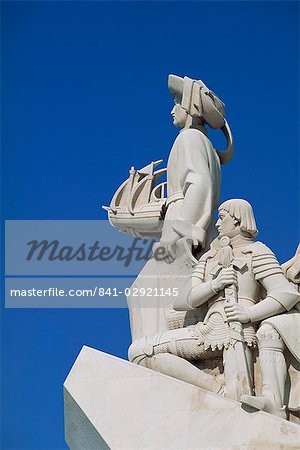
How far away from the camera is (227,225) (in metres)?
7.97

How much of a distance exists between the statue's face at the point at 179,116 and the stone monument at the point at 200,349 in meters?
0.48

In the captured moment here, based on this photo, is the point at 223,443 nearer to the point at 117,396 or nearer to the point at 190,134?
the point at 117,396

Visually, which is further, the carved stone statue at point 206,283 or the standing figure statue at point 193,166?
the standing figure statue at point 193,166

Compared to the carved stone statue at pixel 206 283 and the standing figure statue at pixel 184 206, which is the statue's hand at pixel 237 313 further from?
the standing figure statue at pixel 184 206

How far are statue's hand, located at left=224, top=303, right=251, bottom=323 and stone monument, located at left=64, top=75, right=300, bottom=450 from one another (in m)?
0.01

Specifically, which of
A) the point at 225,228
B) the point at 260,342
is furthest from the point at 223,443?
the point at 225,228

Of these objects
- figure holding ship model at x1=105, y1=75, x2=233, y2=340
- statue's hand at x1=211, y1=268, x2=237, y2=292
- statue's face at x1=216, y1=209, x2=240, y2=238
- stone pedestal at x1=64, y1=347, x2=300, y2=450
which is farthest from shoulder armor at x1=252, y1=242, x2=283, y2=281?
stone pedestal at x1=64, y1=347, x2=300, y2=450

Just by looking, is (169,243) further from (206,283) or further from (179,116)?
(179,116)

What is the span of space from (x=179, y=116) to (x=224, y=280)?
8.44 feet

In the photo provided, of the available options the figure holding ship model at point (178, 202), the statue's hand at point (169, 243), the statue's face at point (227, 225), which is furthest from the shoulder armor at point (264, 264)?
the statue's hand at point (169, 243)

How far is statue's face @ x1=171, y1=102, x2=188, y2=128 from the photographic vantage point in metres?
9.41

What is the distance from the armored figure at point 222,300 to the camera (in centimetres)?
740

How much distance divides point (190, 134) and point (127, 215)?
1.14m

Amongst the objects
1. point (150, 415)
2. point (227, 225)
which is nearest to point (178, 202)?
point (227, 225)
